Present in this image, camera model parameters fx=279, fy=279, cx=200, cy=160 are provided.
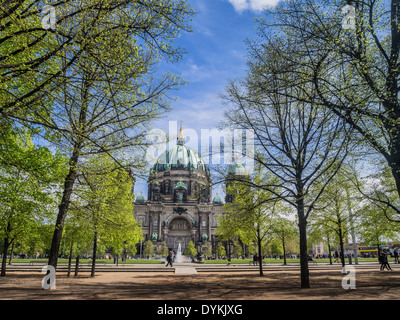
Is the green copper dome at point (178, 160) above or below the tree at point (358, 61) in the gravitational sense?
above

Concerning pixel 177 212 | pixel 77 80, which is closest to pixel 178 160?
pixel 177 212

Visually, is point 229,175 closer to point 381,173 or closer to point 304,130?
point 304,130

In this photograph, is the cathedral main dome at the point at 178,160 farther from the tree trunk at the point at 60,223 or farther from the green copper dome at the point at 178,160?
the tree trunk at the point at 60,223

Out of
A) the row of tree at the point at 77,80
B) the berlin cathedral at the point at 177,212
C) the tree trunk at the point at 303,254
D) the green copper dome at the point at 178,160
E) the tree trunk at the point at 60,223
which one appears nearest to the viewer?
the row of tree at the point at 77,80

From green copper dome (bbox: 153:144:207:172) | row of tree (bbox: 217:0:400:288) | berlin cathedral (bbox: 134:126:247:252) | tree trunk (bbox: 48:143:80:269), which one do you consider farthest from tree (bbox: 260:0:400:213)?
green copper dome (bbox: 153:144:207:172)

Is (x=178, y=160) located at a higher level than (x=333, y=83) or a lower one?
higher

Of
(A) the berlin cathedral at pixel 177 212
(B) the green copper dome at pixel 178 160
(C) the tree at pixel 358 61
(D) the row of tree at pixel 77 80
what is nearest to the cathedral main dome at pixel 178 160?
(B) the green copper dome at pixel 178 160

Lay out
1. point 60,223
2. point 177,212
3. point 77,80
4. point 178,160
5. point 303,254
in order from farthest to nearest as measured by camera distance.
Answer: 1. point 178,160
2. point 177,212
3. point 303,254
4. point 60,223
5. point 77,80

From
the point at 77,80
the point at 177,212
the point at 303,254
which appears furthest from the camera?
the point at 177,212

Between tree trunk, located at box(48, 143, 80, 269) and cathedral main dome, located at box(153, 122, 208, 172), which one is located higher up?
cathedral main dome, located at box(153, 122, 208, 172)

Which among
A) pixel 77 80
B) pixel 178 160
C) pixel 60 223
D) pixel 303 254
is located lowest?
pixel 303 254

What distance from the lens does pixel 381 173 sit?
16688 mm

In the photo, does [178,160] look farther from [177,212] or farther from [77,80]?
[77,80]

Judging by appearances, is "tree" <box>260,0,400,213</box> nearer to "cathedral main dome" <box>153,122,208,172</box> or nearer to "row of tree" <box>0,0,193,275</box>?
"row of tree" <box>0,0,193,275</box>
